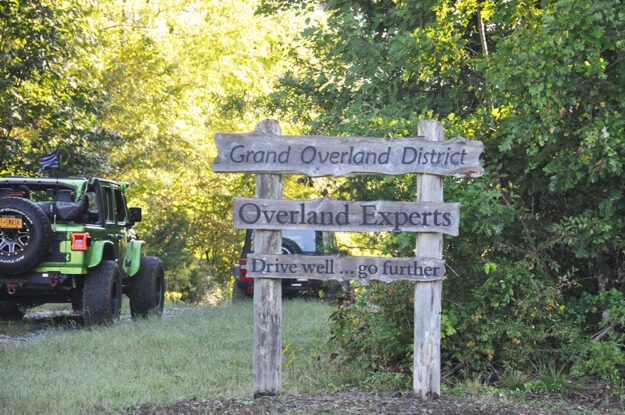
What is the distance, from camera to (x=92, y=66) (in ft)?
62.2

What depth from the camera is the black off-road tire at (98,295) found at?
12.8 metres

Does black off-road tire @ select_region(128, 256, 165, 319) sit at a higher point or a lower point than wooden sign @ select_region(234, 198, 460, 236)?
lower

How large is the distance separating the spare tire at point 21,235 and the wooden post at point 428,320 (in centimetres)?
625

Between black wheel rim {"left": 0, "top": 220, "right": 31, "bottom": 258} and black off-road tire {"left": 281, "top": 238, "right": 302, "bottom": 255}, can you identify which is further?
black off-road tire {"left": 281, "top": 238, "right": 302, "bottom": 255}

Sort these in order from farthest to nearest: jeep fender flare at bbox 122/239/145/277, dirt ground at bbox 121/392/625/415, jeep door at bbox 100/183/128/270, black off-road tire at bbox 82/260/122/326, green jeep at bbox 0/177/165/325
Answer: jeep fender flare at bbox 122/239/145/277 < jeep door at bbox 100/183/128/270 < black off-road tire at bbox 82/260/122/326 < green jeep at bbox 0/177/165/325 < dirt ground at bbox 121/392/625/415

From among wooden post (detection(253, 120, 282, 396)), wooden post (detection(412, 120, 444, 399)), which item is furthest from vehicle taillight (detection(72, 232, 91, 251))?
wooden post (detection(412, 120, 444, 399))

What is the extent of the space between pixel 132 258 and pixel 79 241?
2554 millimetres

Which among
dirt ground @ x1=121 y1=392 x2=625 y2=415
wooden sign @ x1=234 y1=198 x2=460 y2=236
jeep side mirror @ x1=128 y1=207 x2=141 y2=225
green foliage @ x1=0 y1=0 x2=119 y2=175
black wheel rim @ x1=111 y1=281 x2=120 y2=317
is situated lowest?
dirt ground @ x1=121 y1=392 x2=625 y2=415

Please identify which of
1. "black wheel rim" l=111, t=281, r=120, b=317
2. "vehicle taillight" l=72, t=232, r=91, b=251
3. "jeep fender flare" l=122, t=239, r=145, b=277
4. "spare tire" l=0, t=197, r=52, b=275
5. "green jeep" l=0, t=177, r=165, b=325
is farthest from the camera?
"jeep fender flare" l=122, t=239, r=145, b=277

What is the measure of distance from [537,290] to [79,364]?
4.63 m

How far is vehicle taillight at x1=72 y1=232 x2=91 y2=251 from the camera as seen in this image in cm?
1268

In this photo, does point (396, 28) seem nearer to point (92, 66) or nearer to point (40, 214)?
point (40, 214)

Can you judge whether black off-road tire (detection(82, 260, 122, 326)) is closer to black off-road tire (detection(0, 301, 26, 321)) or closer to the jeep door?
the jeep door

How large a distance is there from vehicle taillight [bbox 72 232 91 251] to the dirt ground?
580 cm
